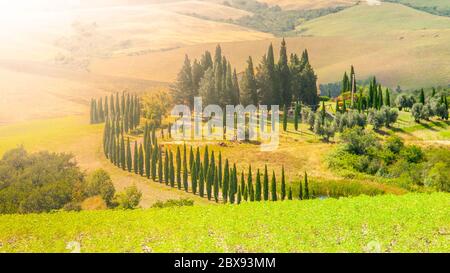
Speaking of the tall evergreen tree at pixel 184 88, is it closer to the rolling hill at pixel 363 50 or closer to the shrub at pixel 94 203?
the rolling hill at pixel 363 50

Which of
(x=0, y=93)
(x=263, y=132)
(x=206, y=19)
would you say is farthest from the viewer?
(x=206, y=19)

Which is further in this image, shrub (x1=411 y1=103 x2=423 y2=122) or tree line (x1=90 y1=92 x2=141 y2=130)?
shrub (x1=411 y1=103 x2=423 y2=122)

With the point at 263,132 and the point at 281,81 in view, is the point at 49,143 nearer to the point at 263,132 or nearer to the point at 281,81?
the point at 263,132

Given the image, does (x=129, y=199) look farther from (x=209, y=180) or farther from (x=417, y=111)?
(x=417, y=111)

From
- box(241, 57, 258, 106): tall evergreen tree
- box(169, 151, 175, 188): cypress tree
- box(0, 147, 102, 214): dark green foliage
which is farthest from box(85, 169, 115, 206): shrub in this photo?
box(241, 57, 258, 106): tall evergreen tree

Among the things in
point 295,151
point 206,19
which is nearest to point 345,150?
point 295,151

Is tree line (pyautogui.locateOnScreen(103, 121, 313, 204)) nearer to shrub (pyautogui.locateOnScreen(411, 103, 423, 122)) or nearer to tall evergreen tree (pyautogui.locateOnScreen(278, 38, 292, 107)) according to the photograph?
tall evergreen tree (pyautogui.locateOnScreen(278, 38, 292, 107))

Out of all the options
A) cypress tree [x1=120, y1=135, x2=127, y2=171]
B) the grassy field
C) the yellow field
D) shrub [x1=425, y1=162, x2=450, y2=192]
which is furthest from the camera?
the yellow field
